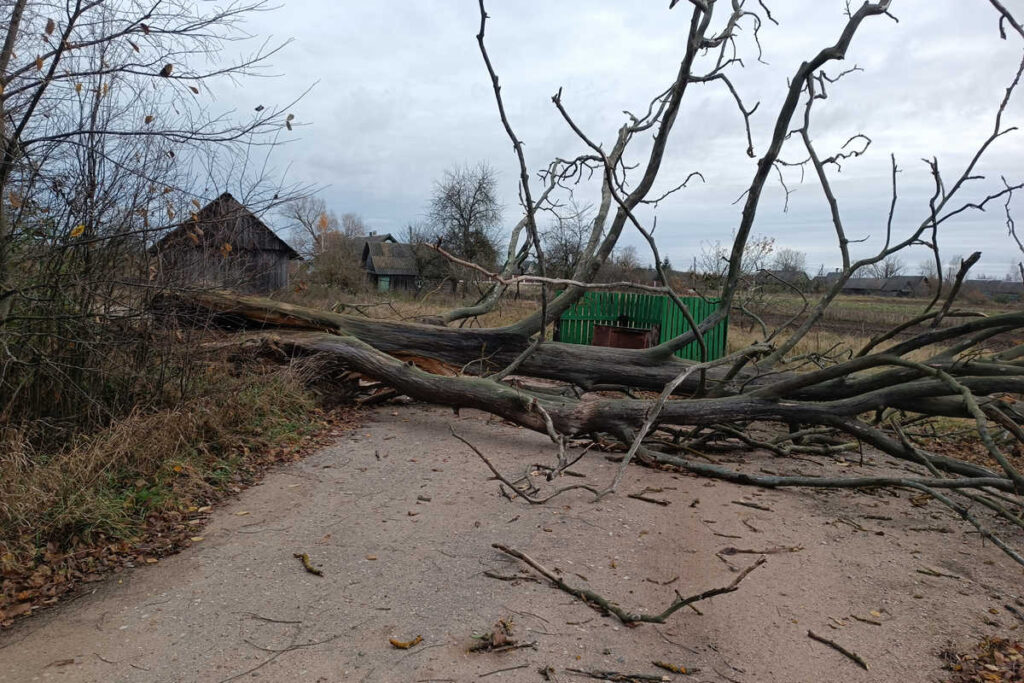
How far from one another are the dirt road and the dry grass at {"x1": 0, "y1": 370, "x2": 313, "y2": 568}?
44 cm

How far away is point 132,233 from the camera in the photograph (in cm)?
514

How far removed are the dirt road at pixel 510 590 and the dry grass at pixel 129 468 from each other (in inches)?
17.5

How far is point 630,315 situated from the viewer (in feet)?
50.1

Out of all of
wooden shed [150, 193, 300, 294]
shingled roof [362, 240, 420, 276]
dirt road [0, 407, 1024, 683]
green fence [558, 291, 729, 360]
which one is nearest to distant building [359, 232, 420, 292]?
shingled roof [362, 240, 420, 276]

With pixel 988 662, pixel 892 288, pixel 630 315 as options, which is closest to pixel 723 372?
pixel 988 662

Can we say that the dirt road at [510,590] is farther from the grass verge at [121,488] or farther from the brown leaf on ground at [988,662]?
the grass verge at [121,488]

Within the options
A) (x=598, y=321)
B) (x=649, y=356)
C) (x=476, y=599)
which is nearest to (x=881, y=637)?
(x=476, y=599)

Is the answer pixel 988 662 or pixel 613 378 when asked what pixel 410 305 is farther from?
pixel 988 662

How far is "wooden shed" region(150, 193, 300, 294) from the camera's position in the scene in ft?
18.1

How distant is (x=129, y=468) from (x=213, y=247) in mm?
2401

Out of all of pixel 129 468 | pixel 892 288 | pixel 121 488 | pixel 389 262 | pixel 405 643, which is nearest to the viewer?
pixel 405 643

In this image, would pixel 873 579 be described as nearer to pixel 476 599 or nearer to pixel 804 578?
pixel 804 578

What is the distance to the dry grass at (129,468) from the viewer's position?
397 centimetres

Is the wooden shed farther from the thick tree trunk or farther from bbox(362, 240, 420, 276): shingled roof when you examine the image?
bbox(362, 240, 420, 276): shingled roof
